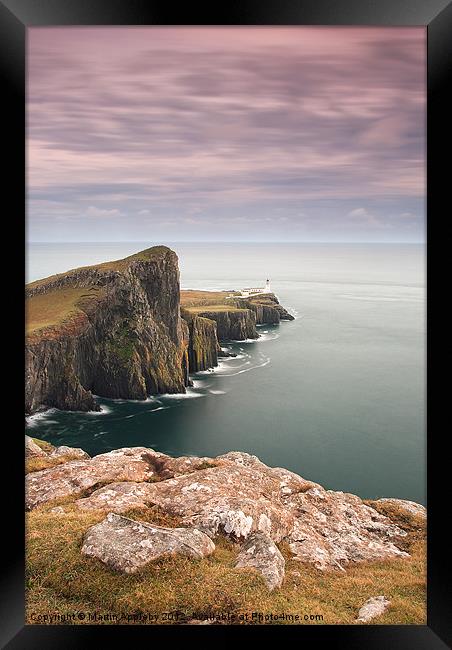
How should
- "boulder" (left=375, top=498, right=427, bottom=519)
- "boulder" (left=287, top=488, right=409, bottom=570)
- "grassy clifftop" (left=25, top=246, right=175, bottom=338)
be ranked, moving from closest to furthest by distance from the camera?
"boulder" (left=287, top=488, right=409, bottom=570) < "boulder" (left=375, top=498, right=427, bottom=519) < "grassy clifftop" (left=25, top=246, right=175, bottom=338)

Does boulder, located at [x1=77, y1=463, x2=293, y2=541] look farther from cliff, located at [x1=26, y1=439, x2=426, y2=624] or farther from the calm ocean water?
the calm ocean water

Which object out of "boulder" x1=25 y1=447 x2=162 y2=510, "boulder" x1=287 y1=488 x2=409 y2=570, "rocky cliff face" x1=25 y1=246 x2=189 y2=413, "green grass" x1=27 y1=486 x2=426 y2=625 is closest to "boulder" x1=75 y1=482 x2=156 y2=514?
"boulder" x1=25 y1=447 x2=162 y2=510

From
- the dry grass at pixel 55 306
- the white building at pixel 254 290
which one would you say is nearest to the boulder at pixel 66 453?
the dry grass at pixel 55 306

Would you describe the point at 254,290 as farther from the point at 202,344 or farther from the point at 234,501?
the point at 202,344

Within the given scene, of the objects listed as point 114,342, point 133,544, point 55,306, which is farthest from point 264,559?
point 114,342

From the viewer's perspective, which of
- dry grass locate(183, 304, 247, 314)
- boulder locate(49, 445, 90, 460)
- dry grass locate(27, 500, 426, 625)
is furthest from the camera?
dry grass locate(183, 304, 247, 314)

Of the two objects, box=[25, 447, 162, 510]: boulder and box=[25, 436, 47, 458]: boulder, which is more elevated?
box=[25, 436, 47, 458]: boulder

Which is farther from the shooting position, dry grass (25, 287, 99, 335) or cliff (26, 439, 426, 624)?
dry grass (25, 287, 99, 335)
